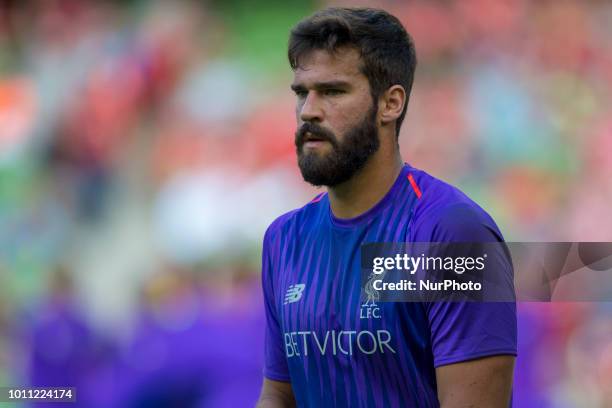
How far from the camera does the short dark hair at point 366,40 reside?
8.48ft

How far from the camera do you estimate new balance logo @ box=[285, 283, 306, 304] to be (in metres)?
2.60

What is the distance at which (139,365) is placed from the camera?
536cm

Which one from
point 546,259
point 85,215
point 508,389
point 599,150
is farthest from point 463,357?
point 85,215

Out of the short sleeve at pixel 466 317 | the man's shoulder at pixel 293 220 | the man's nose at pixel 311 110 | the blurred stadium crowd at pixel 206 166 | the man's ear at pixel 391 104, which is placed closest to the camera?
the short sleeve at pixel 466 317

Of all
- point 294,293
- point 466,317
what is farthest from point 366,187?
point 466,317

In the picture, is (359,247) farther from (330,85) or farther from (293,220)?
(330,85)

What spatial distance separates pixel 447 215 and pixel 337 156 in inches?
13.4

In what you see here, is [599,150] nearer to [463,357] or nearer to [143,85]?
[143,85]

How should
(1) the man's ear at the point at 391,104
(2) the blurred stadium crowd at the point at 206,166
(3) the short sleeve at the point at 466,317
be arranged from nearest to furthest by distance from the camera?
(3) the short sleeve at the point at 466,317
(1) the man's ear at the point at 391,104
(2) the blurred stadium crowd at the point at 206,166

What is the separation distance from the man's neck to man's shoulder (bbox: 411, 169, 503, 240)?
0.14 metres

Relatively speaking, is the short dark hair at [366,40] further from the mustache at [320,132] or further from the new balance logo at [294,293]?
the new balance logo at [294,293]

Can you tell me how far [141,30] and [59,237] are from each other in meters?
1.30

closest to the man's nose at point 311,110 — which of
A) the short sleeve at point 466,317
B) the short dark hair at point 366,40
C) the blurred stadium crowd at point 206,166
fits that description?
the short dark hair at point 366,40

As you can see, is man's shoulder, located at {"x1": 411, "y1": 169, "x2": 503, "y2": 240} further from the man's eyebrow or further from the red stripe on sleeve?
the man's eyebrow
